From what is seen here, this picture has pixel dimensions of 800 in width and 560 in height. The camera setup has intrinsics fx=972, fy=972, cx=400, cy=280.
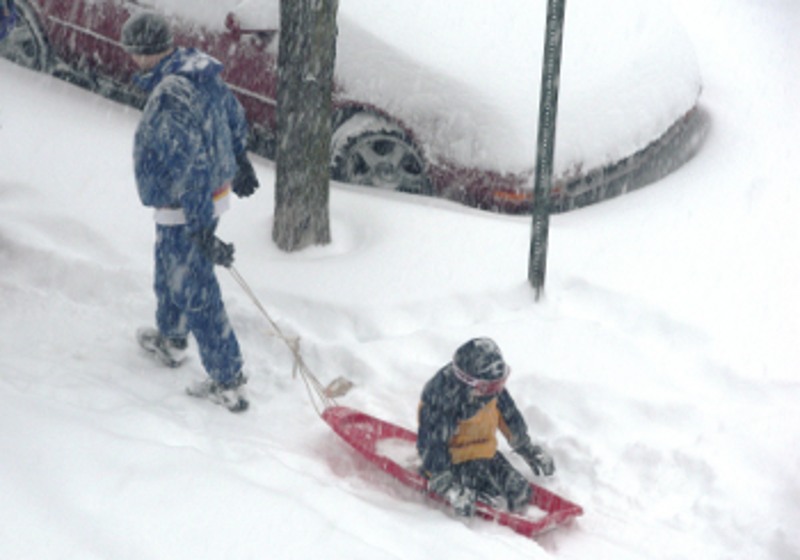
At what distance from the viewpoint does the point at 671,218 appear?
6.52 meters

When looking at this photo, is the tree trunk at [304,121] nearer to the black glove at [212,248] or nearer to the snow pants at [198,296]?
the snow pants at [198,296]

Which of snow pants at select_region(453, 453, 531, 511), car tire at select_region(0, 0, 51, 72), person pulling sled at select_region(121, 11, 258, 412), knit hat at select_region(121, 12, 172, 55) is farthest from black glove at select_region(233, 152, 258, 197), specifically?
car tire at select_region(0, 0, 51, 72)

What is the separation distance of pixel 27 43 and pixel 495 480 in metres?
5.37

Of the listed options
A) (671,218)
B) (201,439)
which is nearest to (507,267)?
(671,218)

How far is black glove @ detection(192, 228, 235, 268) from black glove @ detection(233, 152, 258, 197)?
2.00ft

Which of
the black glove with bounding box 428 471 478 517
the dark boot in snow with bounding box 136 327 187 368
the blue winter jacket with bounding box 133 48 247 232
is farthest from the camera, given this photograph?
the dark boot in snow with bounding box 136 327 187 368

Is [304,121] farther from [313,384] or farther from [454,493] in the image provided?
[454,493]

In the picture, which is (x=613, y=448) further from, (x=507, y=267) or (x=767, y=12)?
(x=767, y=12)

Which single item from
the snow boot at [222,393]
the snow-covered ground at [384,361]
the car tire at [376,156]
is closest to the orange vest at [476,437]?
the snow-covered ground at [384,361]

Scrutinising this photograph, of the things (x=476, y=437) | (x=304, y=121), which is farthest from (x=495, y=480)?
(x=304, y=121)

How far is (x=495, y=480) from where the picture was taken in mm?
4375

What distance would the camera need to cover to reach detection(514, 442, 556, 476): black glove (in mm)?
4414

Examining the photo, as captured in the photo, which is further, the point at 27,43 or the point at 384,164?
the point at 27,43

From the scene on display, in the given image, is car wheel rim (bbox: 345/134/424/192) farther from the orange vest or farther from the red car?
the orange vest
